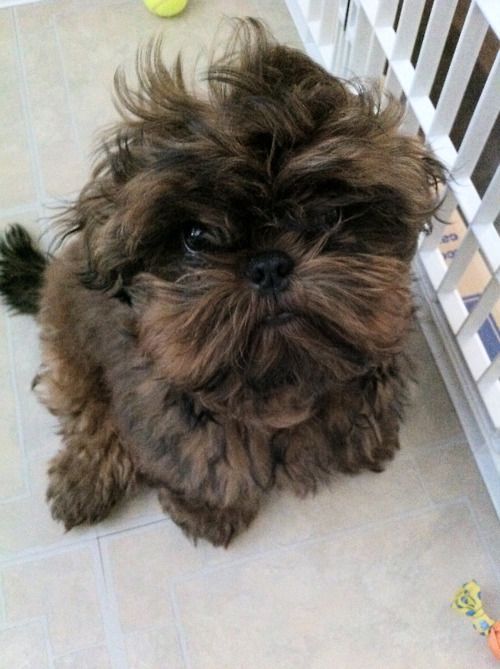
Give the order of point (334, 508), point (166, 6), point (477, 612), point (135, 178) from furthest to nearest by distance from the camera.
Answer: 1. point (166, 6)
2. point (334, 508)
3. point (477, 612)
4. point (135, 178)

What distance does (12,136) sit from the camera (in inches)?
69.2

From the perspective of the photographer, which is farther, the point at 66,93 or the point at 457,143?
the point at 66,93

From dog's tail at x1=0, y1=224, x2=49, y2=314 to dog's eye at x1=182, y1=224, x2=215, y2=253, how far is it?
67cm

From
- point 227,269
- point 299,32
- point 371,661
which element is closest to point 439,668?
point 371,661

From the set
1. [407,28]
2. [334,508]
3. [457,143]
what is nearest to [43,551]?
[334,508]

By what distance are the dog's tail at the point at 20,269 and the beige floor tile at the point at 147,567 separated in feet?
1.62

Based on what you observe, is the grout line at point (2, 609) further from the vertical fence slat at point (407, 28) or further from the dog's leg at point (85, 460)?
the vertical fence slat at point (407, 28)

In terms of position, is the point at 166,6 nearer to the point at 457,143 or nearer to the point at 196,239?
the point at 457,143

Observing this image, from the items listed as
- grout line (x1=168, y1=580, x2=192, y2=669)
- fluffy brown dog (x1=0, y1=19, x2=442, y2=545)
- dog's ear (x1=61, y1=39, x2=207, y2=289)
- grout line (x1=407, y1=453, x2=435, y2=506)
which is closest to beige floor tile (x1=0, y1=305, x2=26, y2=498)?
grout line (x1=168, y1=580, x2=192, y2=669)

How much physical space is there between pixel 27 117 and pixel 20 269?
22.2 inches

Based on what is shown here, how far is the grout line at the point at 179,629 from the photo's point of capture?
1.21 metres

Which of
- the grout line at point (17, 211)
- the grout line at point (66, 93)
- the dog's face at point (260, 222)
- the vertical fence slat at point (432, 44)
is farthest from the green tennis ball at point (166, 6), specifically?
the dog's face at point (260, 222)

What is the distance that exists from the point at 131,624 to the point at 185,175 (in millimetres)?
827

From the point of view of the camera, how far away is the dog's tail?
141 cm
